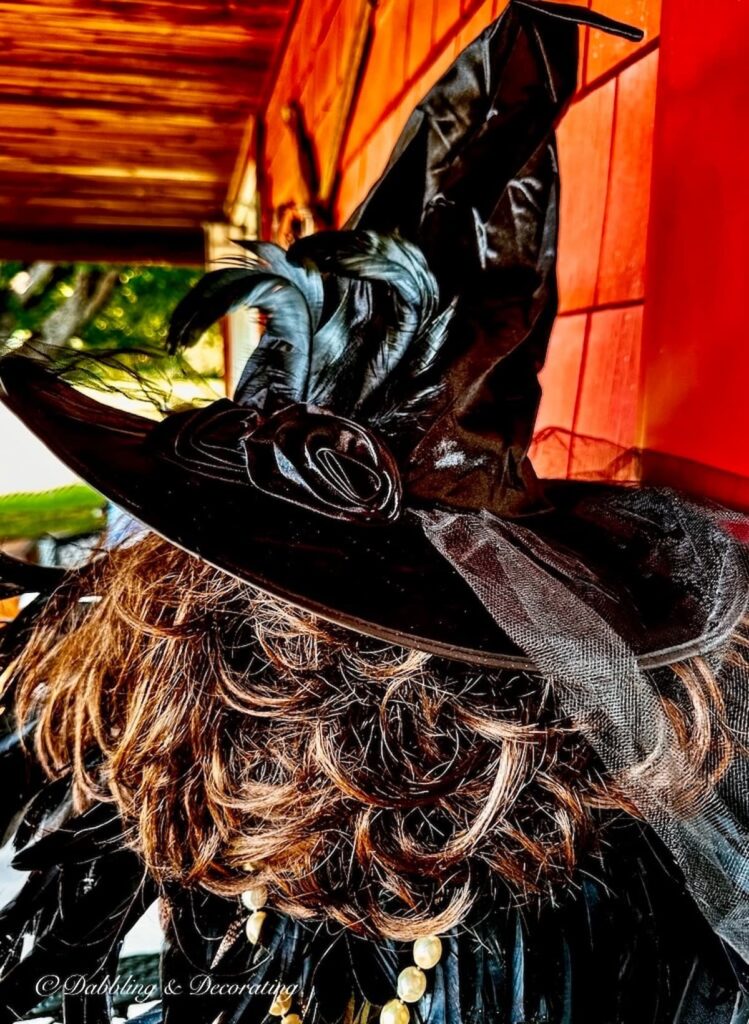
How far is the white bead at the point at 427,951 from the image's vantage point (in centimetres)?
51

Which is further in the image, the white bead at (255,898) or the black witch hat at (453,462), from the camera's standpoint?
the white bead at (255,898)

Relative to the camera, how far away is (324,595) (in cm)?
36

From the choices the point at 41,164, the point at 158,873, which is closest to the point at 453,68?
the point at 158,873

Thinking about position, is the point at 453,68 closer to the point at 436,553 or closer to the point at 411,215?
the point at 411,215

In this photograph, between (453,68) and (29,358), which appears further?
(453,68)

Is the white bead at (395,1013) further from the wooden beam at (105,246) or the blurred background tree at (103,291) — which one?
the blurred background tree at (103,291)

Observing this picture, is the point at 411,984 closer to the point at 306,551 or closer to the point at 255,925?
the point at 255,925

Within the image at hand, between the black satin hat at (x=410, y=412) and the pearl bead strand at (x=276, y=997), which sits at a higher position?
the black satin hat at (x=410, y=412)

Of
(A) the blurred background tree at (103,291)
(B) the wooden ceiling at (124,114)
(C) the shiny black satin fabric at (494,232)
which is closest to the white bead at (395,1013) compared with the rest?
(C) the shiny black satin fabric at (494,232)

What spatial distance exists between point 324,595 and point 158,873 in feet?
0.77

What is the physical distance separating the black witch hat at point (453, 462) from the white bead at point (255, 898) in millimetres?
222

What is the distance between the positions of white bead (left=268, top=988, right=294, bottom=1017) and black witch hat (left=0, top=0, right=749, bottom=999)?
0.26 meters

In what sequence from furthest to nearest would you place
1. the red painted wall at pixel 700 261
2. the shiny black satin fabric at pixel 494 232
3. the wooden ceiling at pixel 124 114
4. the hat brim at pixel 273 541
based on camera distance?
the wooden ceiling at pixel 124 114 < the red painted wall at pixel 700 261 < the shiny black satin fabric at pixel 494 232 < the hat brim at pixel 273 541

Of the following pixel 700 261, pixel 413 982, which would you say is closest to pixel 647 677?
pixel 413 982
